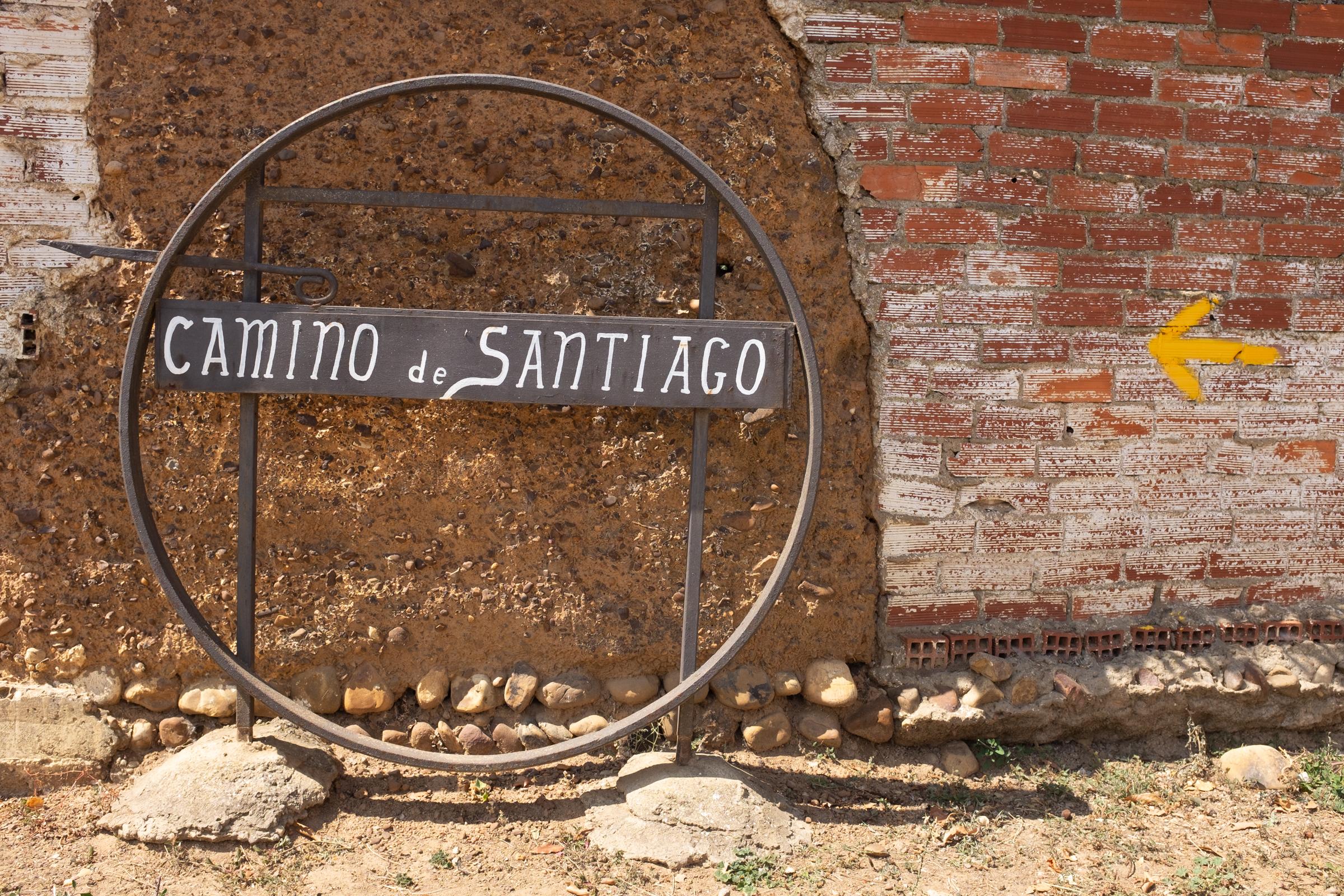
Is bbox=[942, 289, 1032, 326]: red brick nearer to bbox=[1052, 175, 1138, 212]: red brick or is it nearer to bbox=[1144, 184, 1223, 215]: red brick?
bbox=[1052, 175, 1138, 212]: red brick

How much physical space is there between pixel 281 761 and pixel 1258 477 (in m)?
2.83

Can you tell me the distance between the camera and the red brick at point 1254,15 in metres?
2.54

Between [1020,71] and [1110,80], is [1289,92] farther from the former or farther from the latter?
[1020,71]

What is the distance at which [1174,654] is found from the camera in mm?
2662

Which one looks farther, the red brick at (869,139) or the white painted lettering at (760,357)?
the red brick at (869,139)

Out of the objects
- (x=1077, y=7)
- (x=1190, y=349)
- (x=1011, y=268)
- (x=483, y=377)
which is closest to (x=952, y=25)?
(x=1077, y=7)

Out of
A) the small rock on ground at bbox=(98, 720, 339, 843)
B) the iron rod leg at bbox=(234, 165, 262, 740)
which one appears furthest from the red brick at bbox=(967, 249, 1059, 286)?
the small rock on ground at bbox=(98, 720, 339, 843)

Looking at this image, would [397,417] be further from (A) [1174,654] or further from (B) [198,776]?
(A) [1174,654]

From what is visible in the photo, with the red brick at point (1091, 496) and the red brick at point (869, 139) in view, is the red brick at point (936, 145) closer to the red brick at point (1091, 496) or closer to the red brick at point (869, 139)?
the red brick at point (869, 139)

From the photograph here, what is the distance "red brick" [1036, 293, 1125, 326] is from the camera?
2545 millimetres

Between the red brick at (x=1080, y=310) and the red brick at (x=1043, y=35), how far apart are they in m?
0.67

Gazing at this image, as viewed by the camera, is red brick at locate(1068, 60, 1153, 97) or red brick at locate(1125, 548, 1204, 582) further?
red brick at locate(1125, 548, 1204, 582)

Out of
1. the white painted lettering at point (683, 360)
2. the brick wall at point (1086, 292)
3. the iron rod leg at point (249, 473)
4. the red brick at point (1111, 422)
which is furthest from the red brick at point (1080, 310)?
the iron rod leg at point (249, 473)

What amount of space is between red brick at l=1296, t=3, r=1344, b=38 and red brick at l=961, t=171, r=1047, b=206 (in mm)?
890
